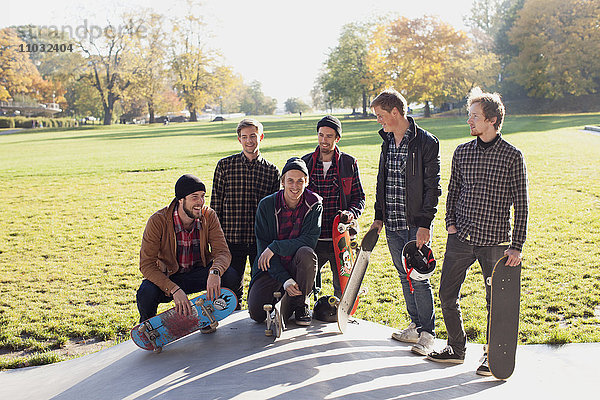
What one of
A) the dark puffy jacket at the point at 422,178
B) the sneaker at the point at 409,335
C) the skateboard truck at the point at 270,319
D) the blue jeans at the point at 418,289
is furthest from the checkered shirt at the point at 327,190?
the sneaker at the point at 409,335

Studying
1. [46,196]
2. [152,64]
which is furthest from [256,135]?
[152,64]

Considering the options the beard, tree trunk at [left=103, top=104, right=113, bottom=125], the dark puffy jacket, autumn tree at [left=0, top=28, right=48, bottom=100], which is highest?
autumn tree at [left=0, top=28, right=48, bottom=100]

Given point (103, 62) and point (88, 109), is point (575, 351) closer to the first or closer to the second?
point (103, 62)

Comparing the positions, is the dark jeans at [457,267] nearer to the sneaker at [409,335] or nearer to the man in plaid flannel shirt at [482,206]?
the man in plaid flannel shirt at [482,206]

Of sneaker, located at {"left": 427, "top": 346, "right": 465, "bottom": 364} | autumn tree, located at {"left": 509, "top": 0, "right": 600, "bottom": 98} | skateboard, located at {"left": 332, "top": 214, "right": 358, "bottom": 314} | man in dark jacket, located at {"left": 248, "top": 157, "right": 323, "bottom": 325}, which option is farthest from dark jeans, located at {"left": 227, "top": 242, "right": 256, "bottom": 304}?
autumn tree, located at {"left": 509, "top": 0, "right": 600, "bottom": 98}

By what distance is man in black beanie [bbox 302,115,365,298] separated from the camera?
466 centimetres

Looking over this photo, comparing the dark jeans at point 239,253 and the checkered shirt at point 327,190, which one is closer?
the checkered shirt at point 327,190

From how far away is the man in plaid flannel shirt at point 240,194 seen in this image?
16.3 feet

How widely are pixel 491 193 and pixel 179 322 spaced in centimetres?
260

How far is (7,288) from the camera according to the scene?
6.84m

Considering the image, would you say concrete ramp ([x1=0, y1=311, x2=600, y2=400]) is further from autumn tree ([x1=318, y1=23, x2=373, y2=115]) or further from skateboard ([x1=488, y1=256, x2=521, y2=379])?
autumn tree ([x1=318, y1=23, x2=373, y2=115])

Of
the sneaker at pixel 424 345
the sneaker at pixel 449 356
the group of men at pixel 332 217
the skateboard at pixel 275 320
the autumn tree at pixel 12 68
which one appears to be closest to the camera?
the group of men at pixel 332 217

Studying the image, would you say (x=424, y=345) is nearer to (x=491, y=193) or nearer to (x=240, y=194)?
(x=491, y=193)

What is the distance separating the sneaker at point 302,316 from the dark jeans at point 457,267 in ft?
4.32
